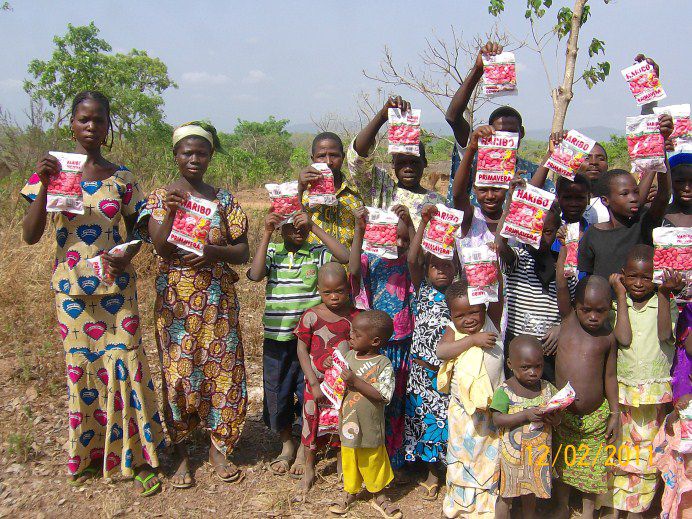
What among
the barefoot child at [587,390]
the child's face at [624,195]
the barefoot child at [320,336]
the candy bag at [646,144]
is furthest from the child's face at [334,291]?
the candy bag at [646,144]

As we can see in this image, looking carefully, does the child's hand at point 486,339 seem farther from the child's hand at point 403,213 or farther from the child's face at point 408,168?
the child's face at point 408,168

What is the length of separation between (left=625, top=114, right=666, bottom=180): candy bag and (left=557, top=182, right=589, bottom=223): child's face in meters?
0.39

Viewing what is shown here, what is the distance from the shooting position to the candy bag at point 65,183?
9.92ft

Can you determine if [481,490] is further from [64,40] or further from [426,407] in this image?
[64,40]

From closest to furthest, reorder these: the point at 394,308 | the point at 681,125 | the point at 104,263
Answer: the point at 104,263
the point at 681,125
the point at 394,308

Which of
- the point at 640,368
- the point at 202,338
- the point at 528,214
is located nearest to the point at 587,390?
the point at 640,368

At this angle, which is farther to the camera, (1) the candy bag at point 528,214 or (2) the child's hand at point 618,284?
(2) the child's hand at point 618,284

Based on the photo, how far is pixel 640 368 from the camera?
3.20 m

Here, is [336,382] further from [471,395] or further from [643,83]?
[643,83]

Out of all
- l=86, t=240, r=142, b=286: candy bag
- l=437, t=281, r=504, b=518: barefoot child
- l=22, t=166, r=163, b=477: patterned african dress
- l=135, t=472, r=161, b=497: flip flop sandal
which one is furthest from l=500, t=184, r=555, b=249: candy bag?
l=135, t=472, r=161, b=497: flip flop sandal

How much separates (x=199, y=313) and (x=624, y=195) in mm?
2745

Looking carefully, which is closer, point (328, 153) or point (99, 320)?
point (99, 320)

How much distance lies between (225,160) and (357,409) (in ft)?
67.4

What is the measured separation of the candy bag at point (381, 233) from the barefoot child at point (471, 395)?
43cm
